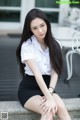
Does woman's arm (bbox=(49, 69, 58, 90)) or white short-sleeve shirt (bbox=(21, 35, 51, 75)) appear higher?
white short-sleeve shirt (bbox=(21, 35, 51, 75))

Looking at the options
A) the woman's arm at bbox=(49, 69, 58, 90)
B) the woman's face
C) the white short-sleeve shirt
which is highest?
the woman's face

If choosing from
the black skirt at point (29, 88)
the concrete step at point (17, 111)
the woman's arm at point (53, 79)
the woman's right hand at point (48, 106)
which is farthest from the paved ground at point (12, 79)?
the woman's right hand at point (48, 106)

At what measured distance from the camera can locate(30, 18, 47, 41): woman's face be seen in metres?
2.84

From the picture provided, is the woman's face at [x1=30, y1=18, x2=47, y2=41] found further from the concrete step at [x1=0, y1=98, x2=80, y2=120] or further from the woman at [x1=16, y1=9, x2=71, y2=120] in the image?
the concrete step at [x1=0, y1=98, x2=80, y2=120]

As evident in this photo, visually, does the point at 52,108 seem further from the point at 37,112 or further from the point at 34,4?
the point at 34,4

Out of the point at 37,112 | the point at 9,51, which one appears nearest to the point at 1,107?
the point at 37,112

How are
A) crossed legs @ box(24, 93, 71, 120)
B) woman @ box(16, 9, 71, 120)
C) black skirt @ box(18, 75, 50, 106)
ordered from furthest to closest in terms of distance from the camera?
1. black skirt @ box(18, 75, 50, 106)
2. woman @ box(16, 9, 71, 120)
3. crossed legs @ box(24, 93, 71, 120)

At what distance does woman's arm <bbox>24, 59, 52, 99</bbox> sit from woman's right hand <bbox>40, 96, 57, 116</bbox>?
0.04m

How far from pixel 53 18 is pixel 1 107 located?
6.30m

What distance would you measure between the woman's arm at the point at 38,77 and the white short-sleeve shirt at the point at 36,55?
51 millimetres

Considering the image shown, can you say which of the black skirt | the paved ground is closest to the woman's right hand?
the black skirt

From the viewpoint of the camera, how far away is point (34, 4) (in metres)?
8.93

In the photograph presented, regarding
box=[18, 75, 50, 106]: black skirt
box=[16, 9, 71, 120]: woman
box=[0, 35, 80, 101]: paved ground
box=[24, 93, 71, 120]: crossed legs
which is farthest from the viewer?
box=[0, 35, 80, 101]: paved ground

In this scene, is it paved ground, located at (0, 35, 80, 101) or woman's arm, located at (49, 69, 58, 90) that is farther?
paved ground, located at (0, 35, 80, 101)
